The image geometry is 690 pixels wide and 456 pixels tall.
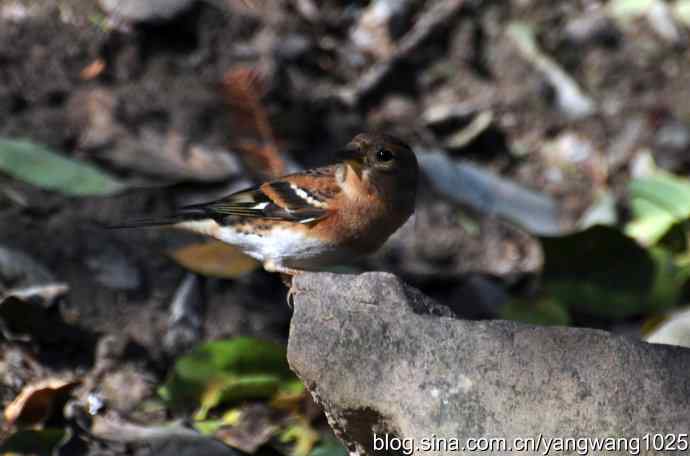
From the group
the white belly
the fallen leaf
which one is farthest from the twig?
the fallen leaf

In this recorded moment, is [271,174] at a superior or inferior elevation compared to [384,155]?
inferior

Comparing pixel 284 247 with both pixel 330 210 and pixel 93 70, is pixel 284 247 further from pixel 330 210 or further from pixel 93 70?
pixel 93 70

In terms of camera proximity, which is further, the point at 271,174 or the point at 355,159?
the point at 271,174

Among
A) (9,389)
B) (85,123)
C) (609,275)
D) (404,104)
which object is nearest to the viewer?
(9,389)

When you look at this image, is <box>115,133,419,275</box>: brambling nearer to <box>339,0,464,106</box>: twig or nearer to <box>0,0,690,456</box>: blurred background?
<box>0,0,690,456</box>: blurred background

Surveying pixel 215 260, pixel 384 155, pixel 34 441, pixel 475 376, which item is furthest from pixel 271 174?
pixel 475 376

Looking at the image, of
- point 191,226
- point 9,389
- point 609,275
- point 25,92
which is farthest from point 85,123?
point 609,275

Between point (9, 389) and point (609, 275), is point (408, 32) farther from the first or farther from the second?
point (9, 389)
